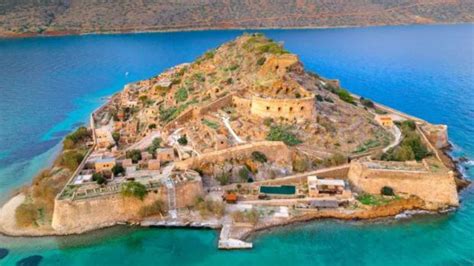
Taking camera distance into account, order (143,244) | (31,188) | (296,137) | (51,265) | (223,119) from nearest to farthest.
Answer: (51,265)
(143,244)
(31,188)
(296,137)
(223,119)

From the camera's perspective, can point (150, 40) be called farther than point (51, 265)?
Yes

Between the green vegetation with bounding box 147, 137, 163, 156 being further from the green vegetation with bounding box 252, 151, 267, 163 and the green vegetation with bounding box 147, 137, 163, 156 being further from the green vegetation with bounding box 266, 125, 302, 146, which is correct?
the green vegetation with bounding box 266, 125, 302, 146

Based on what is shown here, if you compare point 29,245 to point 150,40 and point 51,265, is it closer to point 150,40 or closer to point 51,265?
point 51,265

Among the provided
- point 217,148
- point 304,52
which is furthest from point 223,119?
point 304,52

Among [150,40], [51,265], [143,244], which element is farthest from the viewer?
[150,40]

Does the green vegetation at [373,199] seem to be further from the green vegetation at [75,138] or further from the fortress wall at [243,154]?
the green vegetation at [75,138]

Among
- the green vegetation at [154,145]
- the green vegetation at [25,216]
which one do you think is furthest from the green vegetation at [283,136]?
the green vegetation at [25,216]
